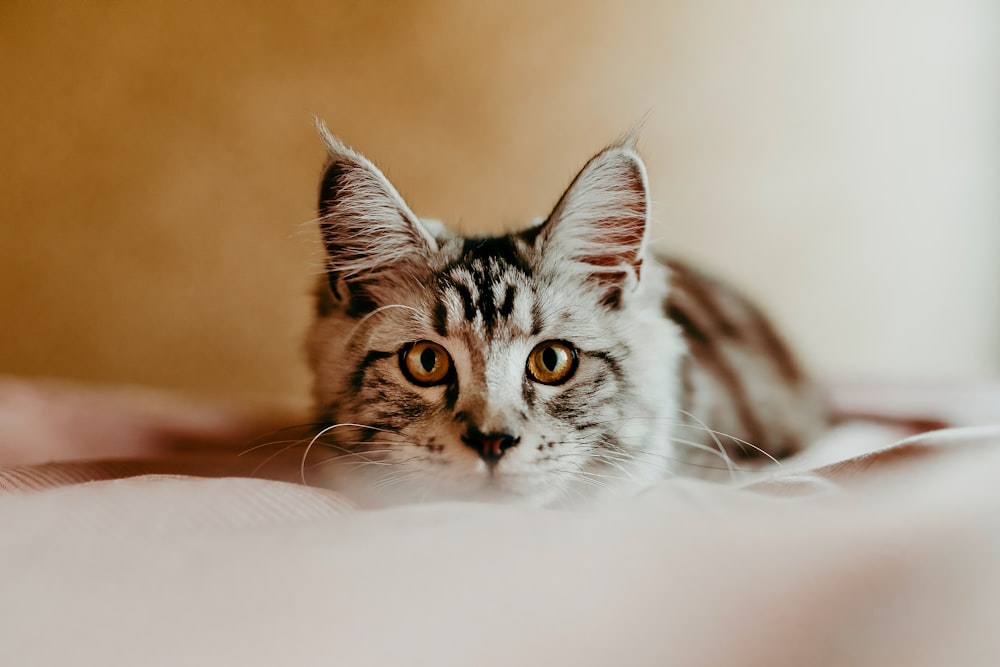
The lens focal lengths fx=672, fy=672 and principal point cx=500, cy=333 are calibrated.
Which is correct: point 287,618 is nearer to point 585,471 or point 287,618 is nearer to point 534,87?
point 585,471

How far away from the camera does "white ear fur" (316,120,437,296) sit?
2.81ft

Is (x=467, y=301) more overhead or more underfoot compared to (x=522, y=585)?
more overhead

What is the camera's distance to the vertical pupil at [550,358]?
839 millimetres

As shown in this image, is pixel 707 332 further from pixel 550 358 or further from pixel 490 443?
pixel 490 443

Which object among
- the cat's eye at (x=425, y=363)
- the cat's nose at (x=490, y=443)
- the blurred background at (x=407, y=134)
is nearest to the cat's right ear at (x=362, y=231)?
the cat's eye at (x=425, y=363)

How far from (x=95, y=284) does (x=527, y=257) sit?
4.87ft

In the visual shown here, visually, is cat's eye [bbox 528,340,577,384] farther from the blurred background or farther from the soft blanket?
the blurred background

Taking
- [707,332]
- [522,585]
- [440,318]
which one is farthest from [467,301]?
[707,332]

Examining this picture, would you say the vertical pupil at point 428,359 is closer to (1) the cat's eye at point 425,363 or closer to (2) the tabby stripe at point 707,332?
(1) the cat's eye at point 425,363

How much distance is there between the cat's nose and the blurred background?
1.04 metres

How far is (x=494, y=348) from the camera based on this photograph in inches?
31.6

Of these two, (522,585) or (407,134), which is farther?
(407,134)

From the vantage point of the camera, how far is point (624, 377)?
0.88 metres

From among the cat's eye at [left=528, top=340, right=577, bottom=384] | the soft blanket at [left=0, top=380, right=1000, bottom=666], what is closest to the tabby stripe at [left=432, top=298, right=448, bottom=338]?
the cat's eye at [left=528, top=340, right=577, bottom=384]
